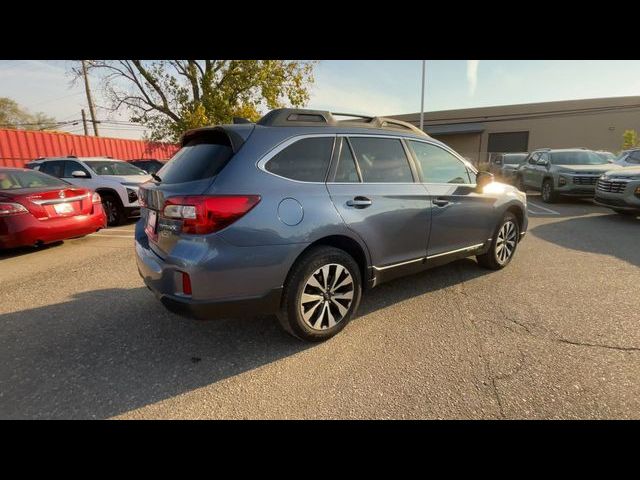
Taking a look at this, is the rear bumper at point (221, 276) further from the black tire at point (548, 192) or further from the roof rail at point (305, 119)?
the black tire at point (548, 192)

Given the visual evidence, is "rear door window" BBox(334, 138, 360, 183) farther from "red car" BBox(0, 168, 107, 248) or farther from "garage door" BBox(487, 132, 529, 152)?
"garage door" BBox(487, 132, 529, 152)

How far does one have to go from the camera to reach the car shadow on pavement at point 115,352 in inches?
87.4

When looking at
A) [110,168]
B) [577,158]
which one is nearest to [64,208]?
[110,168]

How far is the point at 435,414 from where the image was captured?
2.06 meters

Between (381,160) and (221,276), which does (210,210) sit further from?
(381,160)

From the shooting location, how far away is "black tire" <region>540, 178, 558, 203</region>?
10771 mm

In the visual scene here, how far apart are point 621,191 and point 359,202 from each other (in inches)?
319

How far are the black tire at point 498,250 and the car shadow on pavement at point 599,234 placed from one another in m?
1.83

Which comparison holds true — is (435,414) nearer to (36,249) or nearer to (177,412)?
(177,412)

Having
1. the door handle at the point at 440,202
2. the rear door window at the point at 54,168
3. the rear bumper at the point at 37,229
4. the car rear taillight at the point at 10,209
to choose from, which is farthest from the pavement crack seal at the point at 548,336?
the rear door window at the point at 54,168

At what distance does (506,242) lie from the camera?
4637mm

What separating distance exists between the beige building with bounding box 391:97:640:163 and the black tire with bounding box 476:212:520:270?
34765mm

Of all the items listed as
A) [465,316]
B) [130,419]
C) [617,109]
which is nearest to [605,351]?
[465,316]

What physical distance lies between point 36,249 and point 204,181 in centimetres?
552
